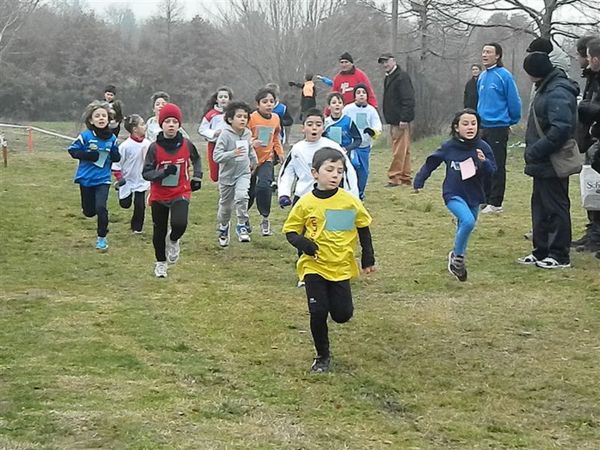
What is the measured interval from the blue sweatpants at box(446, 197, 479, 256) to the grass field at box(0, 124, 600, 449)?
0.44m

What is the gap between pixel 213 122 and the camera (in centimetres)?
1245

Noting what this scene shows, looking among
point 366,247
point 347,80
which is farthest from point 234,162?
point 347,80

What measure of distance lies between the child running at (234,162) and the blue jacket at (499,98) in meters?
3.29

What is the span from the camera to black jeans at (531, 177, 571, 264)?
9.38 meters

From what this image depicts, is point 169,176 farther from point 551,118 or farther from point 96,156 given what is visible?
point 551,118

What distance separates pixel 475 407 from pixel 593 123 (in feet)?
12.5

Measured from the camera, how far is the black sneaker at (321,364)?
6325 millimetres

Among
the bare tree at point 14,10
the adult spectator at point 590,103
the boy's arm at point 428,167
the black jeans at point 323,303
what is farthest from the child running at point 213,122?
the bare tree at point 14,10

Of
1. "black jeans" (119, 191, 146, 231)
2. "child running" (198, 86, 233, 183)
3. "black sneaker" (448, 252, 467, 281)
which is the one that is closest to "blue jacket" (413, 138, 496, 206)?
"black sneaker" (448, 252, 467, 281)

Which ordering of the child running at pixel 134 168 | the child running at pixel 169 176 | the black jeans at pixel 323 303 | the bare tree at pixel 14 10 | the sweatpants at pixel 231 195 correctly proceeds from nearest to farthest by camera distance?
the black jeans at pixel 323 303
the child running at pixel 169 176
the sweatpants at pixel 231 195
the child running at pixel 134 168
the bare tree at pixel 14 10

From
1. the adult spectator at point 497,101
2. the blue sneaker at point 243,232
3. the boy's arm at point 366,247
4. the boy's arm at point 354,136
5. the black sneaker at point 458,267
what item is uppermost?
the adult spectator at point 497,101

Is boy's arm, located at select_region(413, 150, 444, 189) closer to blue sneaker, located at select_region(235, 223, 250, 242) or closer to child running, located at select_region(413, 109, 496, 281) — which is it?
child running, located at select_region(413, 109, 496, 281)

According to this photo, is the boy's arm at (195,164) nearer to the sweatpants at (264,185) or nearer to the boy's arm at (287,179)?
the boy's arm at (287,179)

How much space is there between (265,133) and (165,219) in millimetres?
2711
